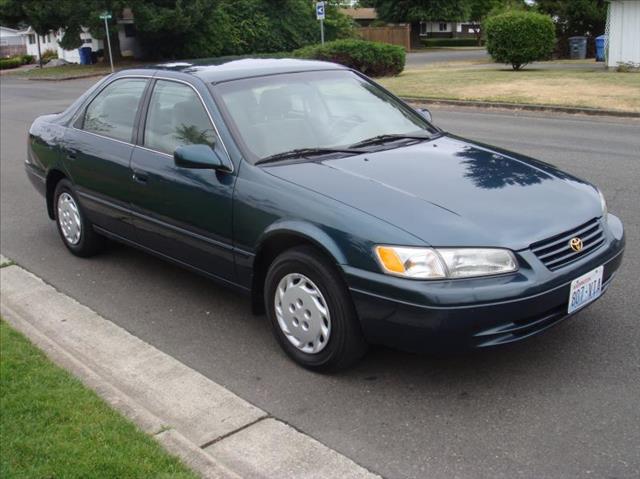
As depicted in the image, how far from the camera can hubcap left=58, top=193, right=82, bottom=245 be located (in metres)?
6.20

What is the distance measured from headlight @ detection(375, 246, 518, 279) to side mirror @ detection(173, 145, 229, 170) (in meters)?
1.38

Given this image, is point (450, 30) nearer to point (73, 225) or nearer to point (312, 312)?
point (73, 225)

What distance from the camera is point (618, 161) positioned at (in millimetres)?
9234

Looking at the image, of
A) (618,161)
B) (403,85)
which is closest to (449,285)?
(618,161)

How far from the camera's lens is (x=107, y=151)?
5.48 meters

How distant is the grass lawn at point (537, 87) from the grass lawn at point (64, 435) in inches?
511

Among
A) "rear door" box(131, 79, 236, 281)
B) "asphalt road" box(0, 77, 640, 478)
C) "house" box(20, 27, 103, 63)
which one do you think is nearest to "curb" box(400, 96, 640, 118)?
"asphalt road" box(0, 77, 640, 478)

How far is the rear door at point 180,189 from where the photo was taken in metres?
4.42

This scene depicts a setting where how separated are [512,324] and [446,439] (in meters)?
0.63

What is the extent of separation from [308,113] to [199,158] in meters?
0.85

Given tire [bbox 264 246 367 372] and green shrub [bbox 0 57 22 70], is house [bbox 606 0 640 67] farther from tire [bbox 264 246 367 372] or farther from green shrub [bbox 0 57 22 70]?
green shrub [bbox 0 57 22 70]

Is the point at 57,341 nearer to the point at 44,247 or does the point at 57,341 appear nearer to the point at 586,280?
the point at 44,247

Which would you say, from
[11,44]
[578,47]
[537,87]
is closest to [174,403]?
[537,87]

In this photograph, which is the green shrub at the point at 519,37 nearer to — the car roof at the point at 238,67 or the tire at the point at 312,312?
the car roof at the point at 238,67
